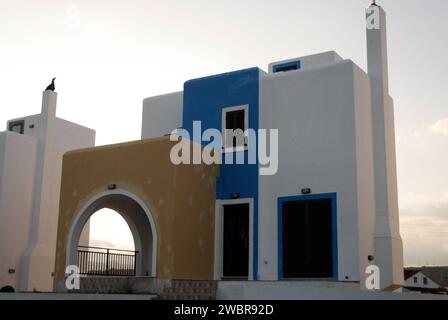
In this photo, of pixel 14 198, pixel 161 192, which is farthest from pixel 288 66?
pixel 14 198

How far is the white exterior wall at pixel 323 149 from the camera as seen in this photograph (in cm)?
1476

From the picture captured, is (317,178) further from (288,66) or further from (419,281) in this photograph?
(419,281)

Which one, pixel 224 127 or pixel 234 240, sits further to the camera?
pixel 224 127

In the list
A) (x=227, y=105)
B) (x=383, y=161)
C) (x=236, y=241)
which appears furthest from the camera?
(x=227, y=105)

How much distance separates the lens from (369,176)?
1563 cm

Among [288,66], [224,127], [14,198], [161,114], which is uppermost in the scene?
[288,66]

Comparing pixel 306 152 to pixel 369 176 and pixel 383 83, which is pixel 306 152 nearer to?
pixel 369 176

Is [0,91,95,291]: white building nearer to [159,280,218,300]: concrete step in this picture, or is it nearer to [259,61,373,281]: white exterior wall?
[259,61,373,281]: white exterior wall

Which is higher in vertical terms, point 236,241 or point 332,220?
point 332,220

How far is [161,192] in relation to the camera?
14594 millimetres

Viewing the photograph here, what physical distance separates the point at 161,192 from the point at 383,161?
6.07 metres

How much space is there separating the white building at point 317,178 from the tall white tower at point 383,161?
0.03m

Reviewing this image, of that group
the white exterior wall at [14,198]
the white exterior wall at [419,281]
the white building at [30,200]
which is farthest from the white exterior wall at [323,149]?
the white exterior wall at [419,281]
